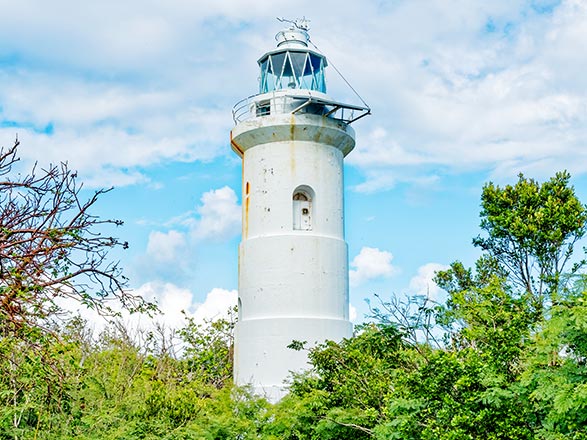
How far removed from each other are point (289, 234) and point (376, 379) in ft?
19.8

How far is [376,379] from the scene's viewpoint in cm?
1106

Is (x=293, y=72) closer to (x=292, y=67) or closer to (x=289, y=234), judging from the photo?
(x=292, y=67)

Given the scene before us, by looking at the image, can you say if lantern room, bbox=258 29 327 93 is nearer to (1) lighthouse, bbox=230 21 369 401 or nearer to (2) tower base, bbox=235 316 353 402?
(1) lighthouse, bbox=230 21 369 401

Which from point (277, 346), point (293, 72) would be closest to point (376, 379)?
point (277, 346)

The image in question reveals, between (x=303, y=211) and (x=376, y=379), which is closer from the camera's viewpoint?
(x=376, y=379)

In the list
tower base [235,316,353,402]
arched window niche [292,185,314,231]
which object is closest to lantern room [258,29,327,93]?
arched window niche [292,185,314,231]

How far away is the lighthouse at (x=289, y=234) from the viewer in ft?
52.9

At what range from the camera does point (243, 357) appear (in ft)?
54.7

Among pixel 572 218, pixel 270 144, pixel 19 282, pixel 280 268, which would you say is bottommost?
pixel 19 282

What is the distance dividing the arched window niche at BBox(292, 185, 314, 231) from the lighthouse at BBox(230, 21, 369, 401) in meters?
0.02

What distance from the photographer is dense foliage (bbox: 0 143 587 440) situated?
7.12 meters

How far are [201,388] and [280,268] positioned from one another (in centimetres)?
311

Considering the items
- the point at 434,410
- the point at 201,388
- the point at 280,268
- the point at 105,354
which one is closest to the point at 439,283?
the point at 280,268

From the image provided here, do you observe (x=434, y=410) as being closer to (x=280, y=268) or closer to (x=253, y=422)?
(x=253, y=422)
